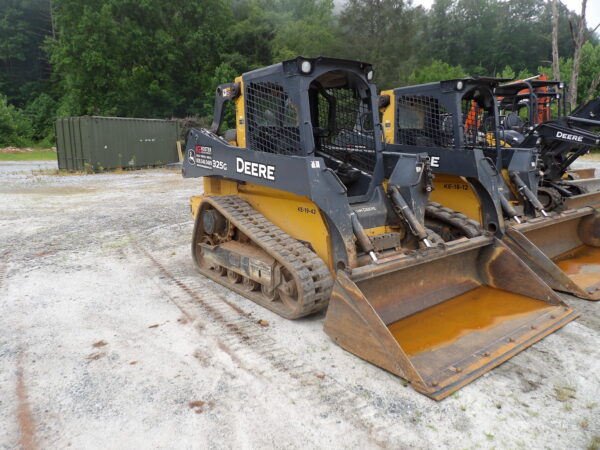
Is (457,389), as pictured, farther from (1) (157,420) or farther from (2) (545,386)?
(1) (157,420)

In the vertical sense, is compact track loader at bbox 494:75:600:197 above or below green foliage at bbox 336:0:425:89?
below

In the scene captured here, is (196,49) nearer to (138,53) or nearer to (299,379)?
(138,53)

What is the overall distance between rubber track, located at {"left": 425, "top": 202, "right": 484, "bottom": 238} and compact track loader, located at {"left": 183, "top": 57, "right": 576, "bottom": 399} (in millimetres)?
76

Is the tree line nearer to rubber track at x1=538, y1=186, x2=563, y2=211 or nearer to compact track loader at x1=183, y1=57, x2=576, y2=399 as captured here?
rubber track at x1=538, y1=186, x2=563, y2=211

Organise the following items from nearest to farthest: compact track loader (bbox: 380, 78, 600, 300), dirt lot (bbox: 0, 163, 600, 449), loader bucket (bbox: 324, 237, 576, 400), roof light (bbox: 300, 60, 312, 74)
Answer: dirt lot (bbox: 0, 163, 600, 449), loader bucket (bbox: 324, 237, 576, 400), roof light (bbox: 300, 60, 312, 74), compact track loader (bbox: 380, 78, 600, 300)

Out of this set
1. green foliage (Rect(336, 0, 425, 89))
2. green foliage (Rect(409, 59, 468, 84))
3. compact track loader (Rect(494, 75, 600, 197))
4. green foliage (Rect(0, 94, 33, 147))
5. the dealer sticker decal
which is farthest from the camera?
green foliage (Rect(336, 0, 425, 89))

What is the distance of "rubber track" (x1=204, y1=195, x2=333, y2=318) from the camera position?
401 cm

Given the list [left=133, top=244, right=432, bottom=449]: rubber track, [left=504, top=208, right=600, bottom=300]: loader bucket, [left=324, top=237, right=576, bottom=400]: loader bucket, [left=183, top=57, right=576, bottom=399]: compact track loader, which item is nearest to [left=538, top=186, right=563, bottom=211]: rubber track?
[left=504, top=208, right=600, bottom=300]: loader bucket

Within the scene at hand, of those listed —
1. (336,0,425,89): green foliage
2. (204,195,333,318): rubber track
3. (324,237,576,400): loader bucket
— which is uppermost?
(336,0,425,89): green foliage

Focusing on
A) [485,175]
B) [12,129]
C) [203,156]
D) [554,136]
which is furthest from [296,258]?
[12,129]

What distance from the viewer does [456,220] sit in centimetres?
528

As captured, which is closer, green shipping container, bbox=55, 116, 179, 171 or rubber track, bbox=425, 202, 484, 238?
rubber track, bbox=425, 202, 484, 238

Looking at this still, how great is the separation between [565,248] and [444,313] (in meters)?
3.13

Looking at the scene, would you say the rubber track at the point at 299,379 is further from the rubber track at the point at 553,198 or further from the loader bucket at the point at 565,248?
the rubber track at the point at 553,198
